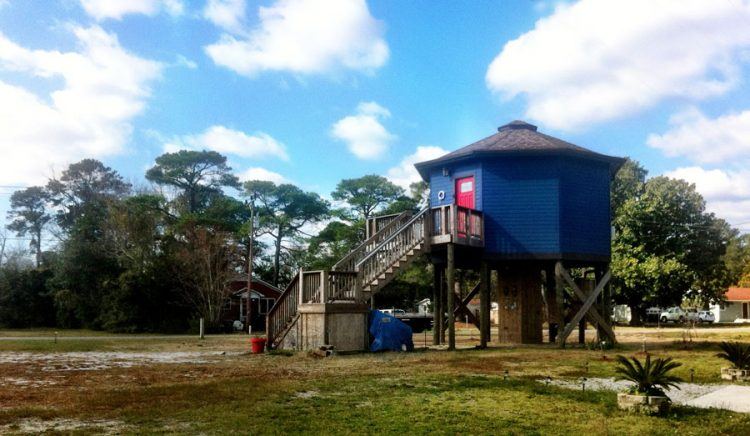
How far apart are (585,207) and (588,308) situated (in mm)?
3218

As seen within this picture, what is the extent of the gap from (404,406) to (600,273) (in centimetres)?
1566

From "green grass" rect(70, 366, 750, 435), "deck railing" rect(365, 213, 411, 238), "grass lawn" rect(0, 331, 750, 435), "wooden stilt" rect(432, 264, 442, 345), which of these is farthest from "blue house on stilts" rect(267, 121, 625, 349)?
"green grass" rect(70, 366, 750, 435)

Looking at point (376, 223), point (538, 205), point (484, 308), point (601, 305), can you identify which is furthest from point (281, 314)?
point (601, 305)

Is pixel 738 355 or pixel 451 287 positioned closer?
pixel 738 355

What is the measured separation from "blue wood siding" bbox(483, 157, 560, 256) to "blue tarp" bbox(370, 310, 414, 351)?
157 inches

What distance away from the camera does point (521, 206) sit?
67.5 feet

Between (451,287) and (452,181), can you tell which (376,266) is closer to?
(451,287)

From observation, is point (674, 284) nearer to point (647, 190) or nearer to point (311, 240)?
point (647, 190)

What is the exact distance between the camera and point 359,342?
18.5 m

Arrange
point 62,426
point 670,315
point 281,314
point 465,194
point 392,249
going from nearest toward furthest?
point 62,426 → point 392,249 → point 281,314 → point 465,194 → point 670,315

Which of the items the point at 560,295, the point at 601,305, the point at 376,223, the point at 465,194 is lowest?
the point at 601,305

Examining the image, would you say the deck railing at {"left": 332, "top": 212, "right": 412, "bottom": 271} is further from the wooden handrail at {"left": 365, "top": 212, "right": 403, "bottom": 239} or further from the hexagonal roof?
the hexagonal roof

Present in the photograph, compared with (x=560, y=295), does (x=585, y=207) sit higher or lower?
higher

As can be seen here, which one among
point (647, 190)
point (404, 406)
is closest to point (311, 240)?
point (647, 190)
